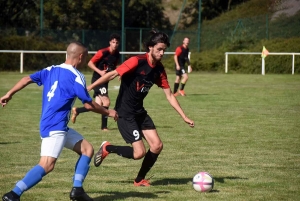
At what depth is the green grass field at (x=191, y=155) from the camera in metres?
7.54

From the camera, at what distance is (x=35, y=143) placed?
11.6 meters

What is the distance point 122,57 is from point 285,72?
33.0 ft

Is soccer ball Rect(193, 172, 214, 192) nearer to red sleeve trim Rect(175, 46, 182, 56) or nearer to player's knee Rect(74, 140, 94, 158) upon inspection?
player's knee Rect(74, 140, 94, 158)

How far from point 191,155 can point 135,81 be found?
9.04 feet

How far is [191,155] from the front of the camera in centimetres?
1030

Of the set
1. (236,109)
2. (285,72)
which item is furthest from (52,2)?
(236,109)

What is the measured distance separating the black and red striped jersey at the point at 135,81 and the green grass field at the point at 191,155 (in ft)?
3.05

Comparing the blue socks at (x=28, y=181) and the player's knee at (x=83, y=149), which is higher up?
the player's knee at (x=83, y=149)

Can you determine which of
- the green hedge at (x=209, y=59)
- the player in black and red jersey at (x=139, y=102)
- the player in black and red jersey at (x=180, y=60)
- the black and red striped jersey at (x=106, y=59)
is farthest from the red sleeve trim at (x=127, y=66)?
the green hedge at (x=209, y=59)

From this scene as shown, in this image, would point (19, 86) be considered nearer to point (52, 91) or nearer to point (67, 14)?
point (52, 91)

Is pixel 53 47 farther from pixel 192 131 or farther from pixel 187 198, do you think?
pixel 187 198

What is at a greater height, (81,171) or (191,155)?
(81,171)

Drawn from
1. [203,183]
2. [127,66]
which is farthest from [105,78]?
[203,183]

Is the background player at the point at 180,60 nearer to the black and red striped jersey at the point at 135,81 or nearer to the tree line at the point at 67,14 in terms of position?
the black and red striped jersey at the point at 135,81
